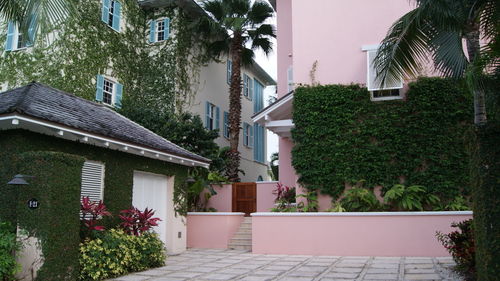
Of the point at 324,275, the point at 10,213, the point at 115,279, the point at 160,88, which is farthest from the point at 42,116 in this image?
the point at 160,88

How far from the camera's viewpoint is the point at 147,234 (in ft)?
34.0

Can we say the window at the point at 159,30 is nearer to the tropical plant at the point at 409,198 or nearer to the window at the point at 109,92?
the window at the point at 109,92

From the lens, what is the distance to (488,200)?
18.8 feet

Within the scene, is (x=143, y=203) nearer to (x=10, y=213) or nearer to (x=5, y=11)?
(x=10, y=213)

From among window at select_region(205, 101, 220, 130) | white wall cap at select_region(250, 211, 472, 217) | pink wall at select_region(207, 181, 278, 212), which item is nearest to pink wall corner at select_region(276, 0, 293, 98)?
pink wall at select_region(207, 181, 278, 212)

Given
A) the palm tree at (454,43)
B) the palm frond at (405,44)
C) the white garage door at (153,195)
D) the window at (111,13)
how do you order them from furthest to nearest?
the window at (111,13)
the white garage door at (153,195)
the palm frond at (405,44)
the palm tree at (454,43)

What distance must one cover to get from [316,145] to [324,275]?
235 inches

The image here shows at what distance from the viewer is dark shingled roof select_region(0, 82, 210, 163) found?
844 centimetres

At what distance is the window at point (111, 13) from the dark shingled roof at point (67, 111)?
8134mm

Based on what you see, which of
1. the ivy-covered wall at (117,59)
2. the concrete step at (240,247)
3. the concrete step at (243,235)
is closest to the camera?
the concrete step at (240,247)

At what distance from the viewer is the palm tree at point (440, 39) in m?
8.98

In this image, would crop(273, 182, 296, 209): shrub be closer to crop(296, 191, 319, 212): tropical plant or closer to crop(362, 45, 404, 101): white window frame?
crop(296, 191, 319, 212): tropical plant

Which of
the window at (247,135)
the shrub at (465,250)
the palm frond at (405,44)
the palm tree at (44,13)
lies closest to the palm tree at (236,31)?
the window at (247,135)

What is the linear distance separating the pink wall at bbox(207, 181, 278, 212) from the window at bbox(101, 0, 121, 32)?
27.8 feet
